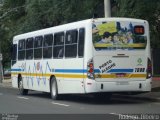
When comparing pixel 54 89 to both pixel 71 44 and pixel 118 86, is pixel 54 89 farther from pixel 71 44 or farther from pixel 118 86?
pixel 118 86

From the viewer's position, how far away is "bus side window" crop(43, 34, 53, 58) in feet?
78.3

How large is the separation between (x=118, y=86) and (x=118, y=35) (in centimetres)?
193

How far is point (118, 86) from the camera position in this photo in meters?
20.1

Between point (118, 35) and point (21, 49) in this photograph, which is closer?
point (118, 35)

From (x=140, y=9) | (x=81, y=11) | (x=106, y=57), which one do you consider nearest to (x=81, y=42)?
(x=106, y=57)

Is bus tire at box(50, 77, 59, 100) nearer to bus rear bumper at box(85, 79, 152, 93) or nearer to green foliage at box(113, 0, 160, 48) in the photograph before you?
bus rear bumper at box(85, 79, 152, 93)

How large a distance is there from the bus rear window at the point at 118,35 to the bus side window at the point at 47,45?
4.08 m

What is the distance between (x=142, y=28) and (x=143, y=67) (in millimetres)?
1507

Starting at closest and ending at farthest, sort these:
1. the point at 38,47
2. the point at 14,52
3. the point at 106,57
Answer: the point at 106,57 → the point at 38,47 → the point at 14,52

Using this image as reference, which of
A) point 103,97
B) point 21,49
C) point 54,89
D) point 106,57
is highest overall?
point 21,49

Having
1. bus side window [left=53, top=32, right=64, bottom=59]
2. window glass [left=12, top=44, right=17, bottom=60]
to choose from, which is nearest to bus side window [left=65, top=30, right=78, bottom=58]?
bus side window [left=53, top=32, right=64, bottom=59]

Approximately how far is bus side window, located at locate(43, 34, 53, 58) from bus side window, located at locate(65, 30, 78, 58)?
193 centimetres

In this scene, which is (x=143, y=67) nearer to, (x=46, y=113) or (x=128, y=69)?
(x=128, y=69)

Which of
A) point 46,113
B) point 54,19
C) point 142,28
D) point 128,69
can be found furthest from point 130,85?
point 54,19
